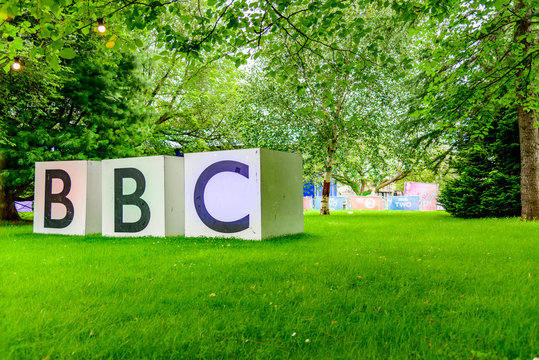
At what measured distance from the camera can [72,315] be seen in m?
3.15

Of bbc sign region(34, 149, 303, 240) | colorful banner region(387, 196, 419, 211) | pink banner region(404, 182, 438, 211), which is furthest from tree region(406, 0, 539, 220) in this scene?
pink banner region(404, 182, 438, 211)

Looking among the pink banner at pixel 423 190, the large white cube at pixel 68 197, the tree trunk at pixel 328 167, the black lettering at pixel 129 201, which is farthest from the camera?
the pink banner at pixel 423 190

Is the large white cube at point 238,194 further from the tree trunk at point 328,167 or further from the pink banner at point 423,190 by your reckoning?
the pink banner at point 423,190

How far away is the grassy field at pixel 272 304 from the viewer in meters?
2.52

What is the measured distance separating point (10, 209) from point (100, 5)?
12.8 metres

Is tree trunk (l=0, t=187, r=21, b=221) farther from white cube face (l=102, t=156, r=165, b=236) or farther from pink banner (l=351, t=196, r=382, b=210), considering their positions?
pink banner (l=351, t=196, r=382, b=210)

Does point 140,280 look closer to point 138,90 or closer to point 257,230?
point 257,230

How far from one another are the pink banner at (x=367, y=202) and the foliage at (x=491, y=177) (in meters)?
14.7

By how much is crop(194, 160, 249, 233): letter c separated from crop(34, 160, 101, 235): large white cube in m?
3.27

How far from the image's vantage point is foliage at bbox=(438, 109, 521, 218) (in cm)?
1459

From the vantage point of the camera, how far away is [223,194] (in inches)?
336

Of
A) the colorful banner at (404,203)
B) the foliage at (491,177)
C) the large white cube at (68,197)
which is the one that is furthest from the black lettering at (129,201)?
the colorful banner at (404,203)

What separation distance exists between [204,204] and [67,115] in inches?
352

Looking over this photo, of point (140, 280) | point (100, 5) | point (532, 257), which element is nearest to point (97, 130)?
point (100, 5)
